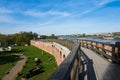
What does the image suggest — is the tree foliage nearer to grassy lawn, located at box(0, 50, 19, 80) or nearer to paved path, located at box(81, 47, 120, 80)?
grassy lawn, located at box(0, 50, 19, 80)

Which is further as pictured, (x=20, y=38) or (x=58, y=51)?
(x=20, y=38)

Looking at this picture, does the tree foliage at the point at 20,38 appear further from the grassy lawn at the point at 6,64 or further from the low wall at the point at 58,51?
the low wall at the point at 58,51

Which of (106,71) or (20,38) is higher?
(106,71)

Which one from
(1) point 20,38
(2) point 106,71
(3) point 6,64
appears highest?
(2) point 106,71

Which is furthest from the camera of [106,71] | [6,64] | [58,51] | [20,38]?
[20,38]

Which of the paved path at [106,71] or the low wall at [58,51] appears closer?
the paved path at [106,71]

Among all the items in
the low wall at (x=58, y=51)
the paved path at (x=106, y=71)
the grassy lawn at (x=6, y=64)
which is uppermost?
the paved path at (x=106, y=71)

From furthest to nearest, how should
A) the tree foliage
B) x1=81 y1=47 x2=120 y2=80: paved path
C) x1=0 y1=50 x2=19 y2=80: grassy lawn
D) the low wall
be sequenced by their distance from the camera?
the tree foliage
x1=0 y1=50 x2=19 y2=80: grassy lawn
the low wall
x1=81 y1=47 x2=120 y2=80: paved path

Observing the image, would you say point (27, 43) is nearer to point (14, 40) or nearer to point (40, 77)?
point (14, 40)

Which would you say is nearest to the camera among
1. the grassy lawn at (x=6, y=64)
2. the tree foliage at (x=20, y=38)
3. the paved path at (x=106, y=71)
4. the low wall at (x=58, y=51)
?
the paved path at (x=106, y=71)

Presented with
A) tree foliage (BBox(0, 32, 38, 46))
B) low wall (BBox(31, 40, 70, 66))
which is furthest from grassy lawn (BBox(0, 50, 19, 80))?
tree foliage (BBox(0, 32, 38, 46))

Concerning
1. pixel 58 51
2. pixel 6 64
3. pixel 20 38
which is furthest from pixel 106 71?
pixel 20 38

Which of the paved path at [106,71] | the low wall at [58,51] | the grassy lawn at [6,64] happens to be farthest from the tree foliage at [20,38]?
the paved path at [106,71]

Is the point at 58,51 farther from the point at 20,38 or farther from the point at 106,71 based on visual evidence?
the point at 20,38
